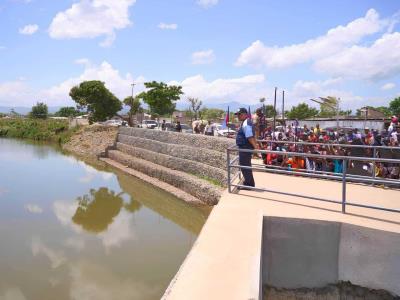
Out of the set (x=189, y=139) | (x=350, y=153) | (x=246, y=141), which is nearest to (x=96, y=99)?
(x=189, y=139)

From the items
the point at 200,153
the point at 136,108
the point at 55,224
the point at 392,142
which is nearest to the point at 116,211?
the point at 55,224

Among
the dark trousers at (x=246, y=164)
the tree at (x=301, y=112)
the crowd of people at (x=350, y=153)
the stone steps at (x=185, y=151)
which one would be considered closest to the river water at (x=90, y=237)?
the stone steps at (x=185, y=151)

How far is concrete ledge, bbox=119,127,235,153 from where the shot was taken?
15092mm

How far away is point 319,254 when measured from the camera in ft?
16.2

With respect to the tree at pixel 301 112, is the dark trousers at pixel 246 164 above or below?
below

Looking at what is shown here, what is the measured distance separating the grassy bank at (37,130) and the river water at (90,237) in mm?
22339

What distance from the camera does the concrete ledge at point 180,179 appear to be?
44.7ft

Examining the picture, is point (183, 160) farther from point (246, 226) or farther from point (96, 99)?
point (96, 99)

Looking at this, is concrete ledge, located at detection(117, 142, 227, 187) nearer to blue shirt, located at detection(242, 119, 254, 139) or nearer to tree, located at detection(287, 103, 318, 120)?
blue shirt, located at detection(242, 119, 254, 139)

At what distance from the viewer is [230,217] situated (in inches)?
205

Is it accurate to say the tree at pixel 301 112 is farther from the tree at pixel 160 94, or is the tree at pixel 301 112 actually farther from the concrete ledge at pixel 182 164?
the concrete ledge at pixel 182 164

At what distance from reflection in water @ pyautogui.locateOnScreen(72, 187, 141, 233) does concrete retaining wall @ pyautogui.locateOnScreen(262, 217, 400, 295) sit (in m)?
8.29

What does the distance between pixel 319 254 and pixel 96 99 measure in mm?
36407

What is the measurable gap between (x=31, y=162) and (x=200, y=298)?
86.7 ft
